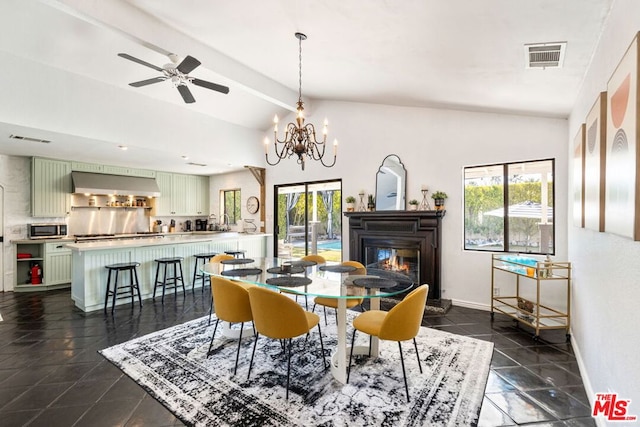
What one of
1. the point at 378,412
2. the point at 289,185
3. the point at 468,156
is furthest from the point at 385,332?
the point at 289,185

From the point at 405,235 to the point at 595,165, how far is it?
286 cm

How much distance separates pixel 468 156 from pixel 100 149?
5.93 meters

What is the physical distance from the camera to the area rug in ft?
6.57

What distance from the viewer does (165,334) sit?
132 inches

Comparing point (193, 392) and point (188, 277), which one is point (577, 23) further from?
point (188, 277)

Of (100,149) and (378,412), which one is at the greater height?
(100,149)

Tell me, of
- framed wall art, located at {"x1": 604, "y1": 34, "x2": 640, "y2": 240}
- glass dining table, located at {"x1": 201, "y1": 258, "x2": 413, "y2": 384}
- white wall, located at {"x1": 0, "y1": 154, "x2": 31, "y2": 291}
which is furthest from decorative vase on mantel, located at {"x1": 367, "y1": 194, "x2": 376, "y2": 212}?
white wall, located at {"x1": 0, "y1": 154, "x2": 31, "y2": 291}

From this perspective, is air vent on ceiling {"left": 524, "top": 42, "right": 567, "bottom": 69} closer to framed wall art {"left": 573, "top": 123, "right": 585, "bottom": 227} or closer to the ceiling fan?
framed wall art {"left": 573, "top": 123, "right": 585, "bottom": 227}

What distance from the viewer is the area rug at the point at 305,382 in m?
2.00

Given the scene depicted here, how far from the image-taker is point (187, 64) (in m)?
2.97

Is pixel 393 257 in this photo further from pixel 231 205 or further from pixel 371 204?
pixel 231 205

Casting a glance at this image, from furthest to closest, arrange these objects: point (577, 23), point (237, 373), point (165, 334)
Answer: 1. point (165, 334)
2. point (237, 373)
3. point (577, 23)

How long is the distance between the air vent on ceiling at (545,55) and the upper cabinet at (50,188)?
24.7ft

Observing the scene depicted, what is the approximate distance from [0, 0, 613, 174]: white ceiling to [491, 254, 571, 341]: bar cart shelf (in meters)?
1.80
